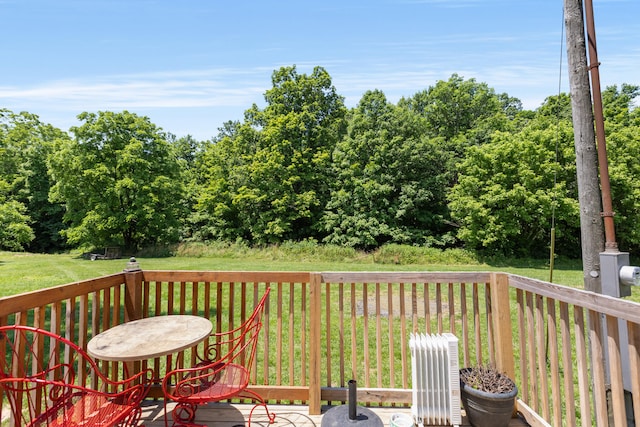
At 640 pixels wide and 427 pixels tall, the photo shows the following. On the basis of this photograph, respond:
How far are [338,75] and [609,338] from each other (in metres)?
21.9

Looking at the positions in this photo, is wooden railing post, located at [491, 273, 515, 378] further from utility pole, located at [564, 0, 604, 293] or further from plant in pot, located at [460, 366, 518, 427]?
utility pole, located at [564, 0, 604, 293]

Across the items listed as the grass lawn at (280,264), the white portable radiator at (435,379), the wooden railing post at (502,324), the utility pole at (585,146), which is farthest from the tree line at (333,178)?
the white portable radiator at (435,379)

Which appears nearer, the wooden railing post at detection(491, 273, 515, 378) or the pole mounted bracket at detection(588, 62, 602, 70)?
the wooden railing post at detection(491, 273, 515, 378)

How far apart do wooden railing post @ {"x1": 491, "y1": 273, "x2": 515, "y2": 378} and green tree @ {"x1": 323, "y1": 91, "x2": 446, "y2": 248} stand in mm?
14602

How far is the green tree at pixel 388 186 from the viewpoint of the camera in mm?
17359

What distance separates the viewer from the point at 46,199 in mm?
21969

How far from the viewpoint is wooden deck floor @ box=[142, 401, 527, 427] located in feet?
7.77

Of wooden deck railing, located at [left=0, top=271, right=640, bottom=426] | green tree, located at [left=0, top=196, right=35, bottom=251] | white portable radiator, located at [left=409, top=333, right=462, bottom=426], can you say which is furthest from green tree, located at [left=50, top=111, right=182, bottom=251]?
white portable radiator, located at [left=409, top=333, right=462, bottom=426]

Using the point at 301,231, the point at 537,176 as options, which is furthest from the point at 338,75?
the point at 537,176

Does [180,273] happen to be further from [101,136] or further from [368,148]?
[101,136]

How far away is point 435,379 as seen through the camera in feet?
7.50

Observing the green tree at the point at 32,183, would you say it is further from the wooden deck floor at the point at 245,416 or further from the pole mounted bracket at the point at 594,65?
the pole mounted bracket at the point at 594,65

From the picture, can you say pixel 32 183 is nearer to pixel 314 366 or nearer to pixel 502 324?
pixel 314 366

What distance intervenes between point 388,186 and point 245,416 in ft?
52.9
